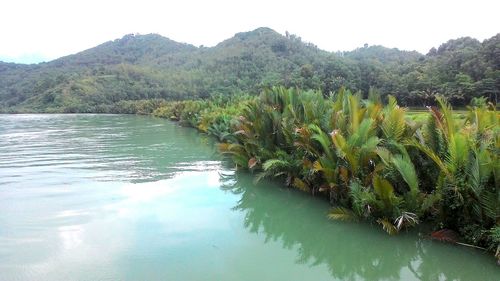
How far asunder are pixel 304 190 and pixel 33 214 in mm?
5194

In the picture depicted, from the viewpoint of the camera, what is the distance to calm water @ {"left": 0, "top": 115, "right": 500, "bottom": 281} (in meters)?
5.12

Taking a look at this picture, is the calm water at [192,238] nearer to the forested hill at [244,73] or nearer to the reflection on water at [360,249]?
the reflection on water at [360,249]

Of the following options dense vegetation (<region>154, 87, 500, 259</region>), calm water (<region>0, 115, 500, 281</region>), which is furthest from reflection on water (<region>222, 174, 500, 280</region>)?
dense vegetation (<region>154, 87, 500, 259</region>)

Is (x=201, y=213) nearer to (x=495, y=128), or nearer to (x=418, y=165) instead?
(x=418, y=165)

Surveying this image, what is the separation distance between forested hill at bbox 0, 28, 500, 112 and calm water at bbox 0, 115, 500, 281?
17966 mm

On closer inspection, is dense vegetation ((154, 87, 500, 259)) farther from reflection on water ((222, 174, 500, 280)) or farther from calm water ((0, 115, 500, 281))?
calm water ((0, 115, 500, 281))

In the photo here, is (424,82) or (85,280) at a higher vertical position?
(424,82)

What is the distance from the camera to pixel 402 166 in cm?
603

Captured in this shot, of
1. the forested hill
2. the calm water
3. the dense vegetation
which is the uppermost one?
the forested hill

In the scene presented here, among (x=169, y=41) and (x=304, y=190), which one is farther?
(x=169, y=41)

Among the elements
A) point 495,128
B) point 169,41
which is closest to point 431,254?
point 495,128

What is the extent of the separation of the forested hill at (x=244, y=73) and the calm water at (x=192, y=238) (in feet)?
58.9

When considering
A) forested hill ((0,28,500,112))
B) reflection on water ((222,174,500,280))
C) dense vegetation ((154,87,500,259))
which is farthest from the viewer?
forested hill ((0,28,500,112))

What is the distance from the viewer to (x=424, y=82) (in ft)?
135
